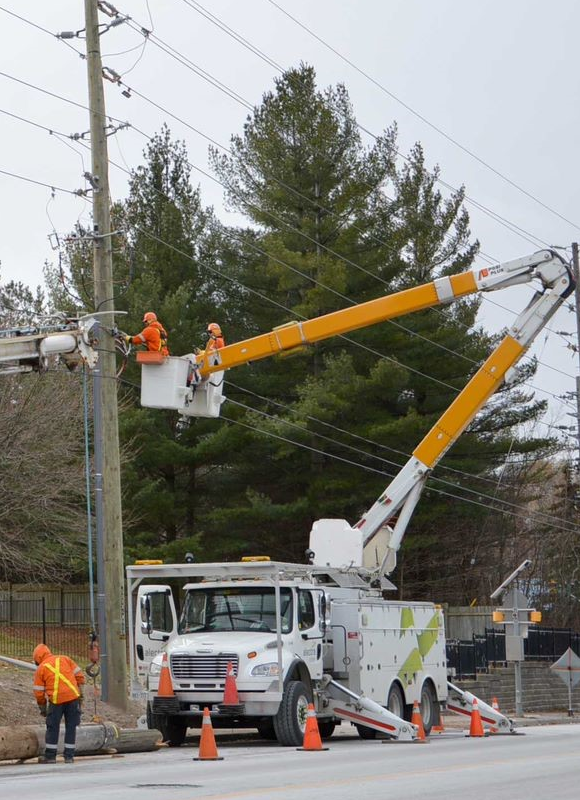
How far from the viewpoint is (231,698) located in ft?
62.8

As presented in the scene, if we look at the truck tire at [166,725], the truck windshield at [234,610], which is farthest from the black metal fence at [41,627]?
the truck tire at [166,725]

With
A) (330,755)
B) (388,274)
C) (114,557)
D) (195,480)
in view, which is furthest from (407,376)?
(330,755)

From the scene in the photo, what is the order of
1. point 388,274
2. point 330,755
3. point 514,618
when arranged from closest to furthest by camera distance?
point 330,755, point 514,618, point 388,274

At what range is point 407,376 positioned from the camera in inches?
1607

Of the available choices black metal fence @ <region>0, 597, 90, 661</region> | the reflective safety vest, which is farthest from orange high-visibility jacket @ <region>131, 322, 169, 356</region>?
black metal fence @ <region>0, 597, 90, 661</region>

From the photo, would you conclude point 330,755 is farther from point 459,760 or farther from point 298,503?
point 298,503

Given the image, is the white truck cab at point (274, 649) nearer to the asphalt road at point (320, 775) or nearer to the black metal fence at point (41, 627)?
the asphalt road at point (320, 775)

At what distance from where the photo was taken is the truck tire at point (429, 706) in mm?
23938

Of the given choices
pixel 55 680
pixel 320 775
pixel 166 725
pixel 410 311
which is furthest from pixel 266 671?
pixel 410 311

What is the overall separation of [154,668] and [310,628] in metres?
2.50

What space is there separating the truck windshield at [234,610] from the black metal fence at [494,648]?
12889 mm

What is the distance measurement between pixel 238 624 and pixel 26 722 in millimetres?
3830

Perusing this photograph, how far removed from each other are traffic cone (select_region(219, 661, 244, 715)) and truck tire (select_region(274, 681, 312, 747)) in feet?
→ 2.03

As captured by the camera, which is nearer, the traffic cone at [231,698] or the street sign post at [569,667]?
the traffic cone at [231,698]
